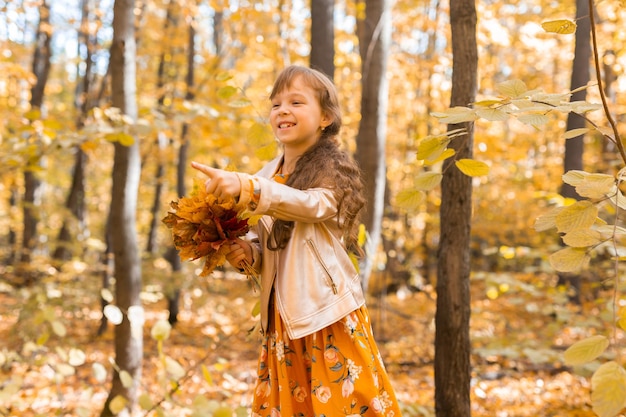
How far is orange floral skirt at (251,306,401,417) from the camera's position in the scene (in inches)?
70.2

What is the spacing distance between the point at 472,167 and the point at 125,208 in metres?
2.90

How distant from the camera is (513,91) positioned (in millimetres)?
1487

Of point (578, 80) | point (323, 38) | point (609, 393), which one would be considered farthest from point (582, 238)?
point (578, 80)

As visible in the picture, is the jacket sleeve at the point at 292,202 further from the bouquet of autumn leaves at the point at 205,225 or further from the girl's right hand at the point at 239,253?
the girl's right hand at the point at 239,253

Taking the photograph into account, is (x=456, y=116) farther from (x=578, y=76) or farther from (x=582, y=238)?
(x=578, y=76)

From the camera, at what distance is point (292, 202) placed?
163 cm

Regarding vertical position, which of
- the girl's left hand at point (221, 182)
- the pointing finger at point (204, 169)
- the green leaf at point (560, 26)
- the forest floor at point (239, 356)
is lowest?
the forest floor at point (239, 356)

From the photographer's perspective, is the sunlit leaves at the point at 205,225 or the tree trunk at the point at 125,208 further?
the tree trunk at the point at 125,208

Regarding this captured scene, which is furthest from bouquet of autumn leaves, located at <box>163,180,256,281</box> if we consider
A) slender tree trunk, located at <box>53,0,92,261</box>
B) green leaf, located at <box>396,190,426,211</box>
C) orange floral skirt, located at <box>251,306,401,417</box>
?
slender tree trunk, located at <box>53,0,92,261</box>

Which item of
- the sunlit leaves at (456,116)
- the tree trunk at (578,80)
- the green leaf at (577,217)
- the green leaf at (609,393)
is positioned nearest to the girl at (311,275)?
the sunlit leaves at (456,116)

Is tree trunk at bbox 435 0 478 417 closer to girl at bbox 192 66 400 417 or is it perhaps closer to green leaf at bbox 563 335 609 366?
girl at bbox 192 66 400 417

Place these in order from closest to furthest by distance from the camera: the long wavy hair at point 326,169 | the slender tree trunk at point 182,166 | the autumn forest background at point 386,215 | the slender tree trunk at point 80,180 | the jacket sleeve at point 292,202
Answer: the jacket sleeve at point 292,202 < the long wavy hair at point 326,169 < the autumn forest background at point 386,215 < the slender tree trunk at point 182,166 < the slender tree trunk at point 80,180

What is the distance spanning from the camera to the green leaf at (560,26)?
141 cm

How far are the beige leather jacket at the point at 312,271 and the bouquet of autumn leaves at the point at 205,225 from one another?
121 mm
